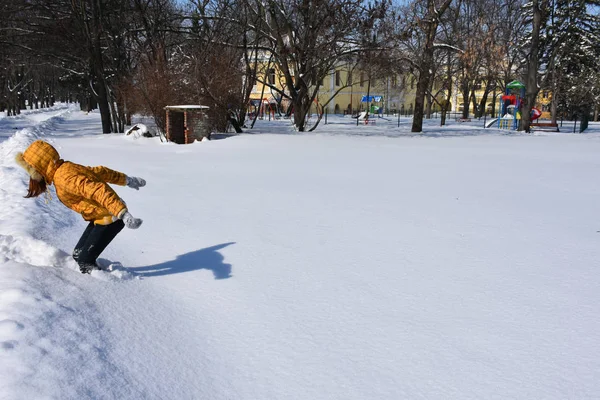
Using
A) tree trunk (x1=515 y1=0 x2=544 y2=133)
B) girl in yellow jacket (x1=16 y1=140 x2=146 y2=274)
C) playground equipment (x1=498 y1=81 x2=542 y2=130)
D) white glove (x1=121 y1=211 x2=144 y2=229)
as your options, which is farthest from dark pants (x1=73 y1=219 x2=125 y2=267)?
playground equipment (x1=498 y1=81 x2=542 y2=130)

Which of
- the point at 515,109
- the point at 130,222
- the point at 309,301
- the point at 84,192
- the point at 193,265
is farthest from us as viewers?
the point at 515,109

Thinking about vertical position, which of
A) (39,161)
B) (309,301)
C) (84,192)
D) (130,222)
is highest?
(39,161)

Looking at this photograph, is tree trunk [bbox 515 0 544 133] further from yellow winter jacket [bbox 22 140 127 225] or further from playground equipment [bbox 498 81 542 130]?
yellow winter jacket [bbox 22 140 127 225]

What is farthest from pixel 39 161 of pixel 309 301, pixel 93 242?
pixel 309 301

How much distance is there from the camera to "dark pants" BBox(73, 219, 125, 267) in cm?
342

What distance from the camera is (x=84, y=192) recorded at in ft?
10.6

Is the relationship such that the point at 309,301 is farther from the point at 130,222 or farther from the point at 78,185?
the point at 78,185

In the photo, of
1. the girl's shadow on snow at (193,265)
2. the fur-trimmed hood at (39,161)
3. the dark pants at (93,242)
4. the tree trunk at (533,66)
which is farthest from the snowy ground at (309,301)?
the tree trunk at (533,66)

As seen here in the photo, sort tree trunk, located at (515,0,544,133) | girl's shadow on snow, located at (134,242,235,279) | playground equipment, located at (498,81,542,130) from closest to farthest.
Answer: girl's shadow on snow, located at (134,242,235,279) → tree trunk, located at (515,0,544,133) → playground equipment, located at (498,81,542,130)

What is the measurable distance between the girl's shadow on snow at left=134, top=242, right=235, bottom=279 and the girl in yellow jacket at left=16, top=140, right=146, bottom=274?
1.75 feet

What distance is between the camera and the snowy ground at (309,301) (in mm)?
2408

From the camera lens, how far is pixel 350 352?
2727 mm

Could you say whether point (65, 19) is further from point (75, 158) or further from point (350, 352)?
point (350, 352)

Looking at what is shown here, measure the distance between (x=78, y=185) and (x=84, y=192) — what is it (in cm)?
7
